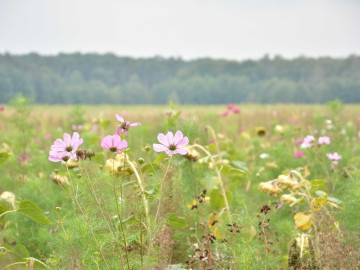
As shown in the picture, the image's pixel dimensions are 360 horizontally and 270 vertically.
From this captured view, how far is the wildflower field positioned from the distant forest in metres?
65.9

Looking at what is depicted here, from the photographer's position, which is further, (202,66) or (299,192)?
(202,66)

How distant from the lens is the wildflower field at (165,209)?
198cm

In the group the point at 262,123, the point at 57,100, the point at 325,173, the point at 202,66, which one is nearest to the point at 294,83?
the point at 202,66

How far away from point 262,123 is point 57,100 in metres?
71.0

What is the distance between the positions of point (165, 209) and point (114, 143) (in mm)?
1327

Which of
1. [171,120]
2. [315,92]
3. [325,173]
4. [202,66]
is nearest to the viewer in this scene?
[171,120]

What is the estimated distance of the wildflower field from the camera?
198cm

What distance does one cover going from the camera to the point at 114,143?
70.3 inches

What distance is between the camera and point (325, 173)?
4309mm

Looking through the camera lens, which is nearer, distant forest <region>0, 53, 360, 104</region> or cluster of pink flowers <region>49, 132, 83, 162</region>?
cluster of pink flowers <region>49, 132, 83, 162</region>

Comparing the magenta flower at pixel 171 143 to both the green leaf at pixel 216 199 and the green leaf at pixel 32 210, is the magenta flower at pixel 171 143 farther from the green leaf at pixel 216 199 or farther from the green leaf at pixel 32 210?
the green leaf at pixel 216 199

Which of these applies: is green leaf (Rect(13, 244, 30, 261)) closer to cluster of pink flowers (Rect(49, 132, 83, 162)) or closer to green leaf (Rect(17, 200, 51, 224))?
green leaf (Rect(17, 200, 51, 224))

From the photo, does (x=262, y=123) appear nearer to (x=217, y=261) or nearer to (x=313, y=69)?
(x=217, y=261)

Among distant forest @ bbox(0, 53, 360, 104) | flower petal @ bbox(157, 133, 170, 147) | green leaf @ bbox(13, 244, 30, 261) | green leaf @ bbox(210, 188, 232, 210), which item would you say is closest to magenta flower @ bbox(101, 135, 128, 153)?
flower petal @ bbox(157, 133, 170, 147)
